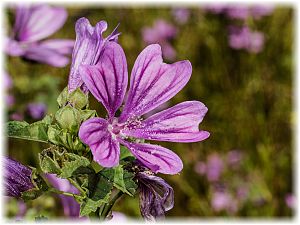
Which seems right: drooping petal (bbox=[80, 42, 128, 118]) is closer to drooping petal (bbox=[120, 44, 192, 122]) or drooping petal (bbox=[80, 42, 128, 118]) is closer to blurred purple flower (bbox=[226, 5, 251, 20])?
drooping petal (bbox=[120, 44, 192, 122])

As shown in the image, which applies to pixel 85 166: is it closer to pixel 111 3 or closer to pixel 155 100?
pixel 155 100

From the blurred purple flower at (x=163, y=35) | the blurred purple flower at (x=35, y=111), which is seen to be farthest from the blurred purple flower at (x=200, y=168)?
the blurred purple flower at (x=35, y=111)

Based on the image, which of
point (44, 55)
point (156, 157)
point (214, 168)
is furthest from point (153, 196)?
point (214, 168)

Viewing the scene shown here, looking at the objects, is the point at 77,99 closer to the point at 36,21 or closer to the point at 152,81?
the point at 152,81

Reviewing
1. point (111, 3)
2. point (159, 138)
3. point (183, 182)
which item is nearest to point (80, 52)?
point (159, 138)

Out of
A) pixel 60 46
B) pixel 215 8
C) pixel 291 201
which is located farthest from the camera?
pixel 215 8

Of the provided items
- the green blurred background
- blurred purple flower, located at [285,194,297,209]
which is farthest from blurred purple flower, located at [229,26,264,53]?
blurred purple flower, located at [285,194,297,209]
